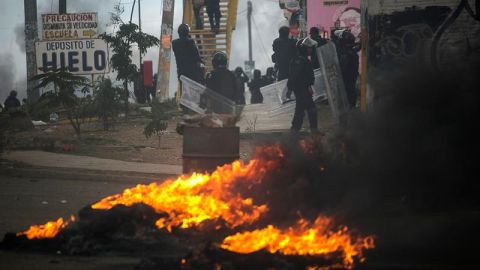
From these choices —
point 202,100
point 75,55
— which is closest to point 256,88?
point 75,55

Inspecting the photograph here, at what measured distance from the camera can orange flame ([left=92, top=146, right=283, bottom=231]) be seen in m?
7.83

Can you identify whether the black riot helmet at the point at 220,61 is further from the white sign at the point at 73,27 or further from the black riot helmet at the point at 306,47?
the white sign at the point at 73,27

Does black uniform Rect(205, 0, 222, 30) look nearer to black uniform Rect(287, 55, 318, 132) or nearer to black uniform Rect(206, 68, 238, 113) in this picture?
black uniform Rect(206, 68, 238, 113)

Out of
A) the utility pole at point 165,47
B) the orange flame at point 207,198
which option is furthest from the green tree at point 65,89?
the orange flame at point 207,198

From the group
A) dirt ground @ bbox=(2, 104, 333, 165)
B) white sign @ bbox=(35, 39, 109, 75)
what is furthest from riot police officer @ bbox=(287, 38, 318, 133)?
white sign @ bbox=(35, 39, 109, 75)

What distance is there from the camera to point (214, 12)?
2525 cm

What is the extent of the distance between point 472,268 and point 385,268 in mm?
718

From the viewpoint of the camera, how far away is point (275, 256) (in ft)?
23.1

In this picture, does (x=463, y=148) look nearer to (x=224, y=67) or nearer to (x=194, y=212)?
(x=194, y=212)

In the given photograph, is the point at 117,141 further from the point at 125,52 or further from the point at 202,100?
the point at 125,52

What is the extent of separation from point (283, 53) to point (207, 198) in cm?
1233

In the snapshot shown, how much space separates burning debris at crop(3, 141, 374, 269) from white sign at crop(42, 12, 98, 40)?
11.5 meters

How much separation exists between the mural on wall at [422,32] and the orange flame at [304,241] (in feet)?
24.7

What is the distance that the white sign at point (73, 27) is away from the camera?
19.5 meters
